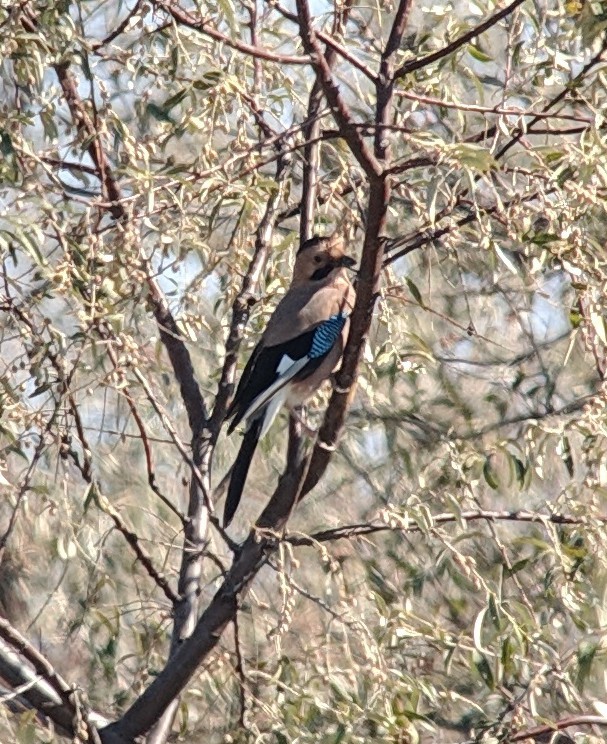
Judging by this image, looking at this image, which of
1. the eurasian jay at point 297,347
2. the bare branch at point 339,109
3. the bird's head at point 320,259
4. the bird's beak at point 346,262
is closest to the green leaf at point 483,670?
the bare branch at point 339,109

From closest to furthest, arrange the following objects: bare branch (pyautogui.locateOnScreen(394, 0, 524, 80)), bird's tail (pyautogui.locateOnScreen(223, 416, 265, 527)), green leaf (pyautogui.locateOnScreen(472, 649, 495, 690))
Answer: bare branch (pyautogui.locateOnScreen(394, 0, 524, 80)) → green leaf (pyautogui.locateOnScreen(472, 649, 495, 690)) → bird's tail (pyautogui.locateOnScreen(223, 416, 265, 527))

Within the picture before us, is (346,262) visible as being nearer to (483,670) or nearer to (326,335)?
(326,335)

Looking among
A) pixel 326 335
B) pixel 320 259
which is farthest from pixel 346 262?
pixel 326 335

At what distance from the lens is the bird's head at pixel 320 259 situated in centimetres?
374

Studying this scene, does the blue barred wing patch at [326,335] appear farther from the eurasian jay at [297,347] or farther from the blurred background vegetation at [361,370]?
the blurred background vegetation at [361,370]

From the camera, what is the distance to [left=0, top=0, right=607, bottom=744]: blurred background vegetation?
271 cm

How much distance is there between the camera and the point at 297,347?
12.7ft

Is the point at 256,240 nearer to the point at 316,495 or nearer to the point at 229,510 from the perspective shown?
the point at 229,510

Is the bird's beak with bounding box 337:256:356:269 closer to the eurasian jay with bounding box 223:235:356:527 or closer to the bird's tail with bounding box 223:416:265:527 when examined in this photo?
the eurasian jay with bounding box 223:235:356:527

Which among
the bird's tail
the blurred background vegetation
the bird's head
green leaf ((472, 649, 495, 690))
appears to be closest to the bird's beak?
the bird's head

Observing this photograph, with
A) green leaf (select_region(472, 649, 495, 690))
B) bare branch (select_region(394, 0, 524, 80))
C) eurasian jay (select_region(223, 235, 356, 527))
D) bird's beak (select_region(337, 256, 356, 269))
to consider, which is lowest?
green leaf (select_region(472, 649, 495, 690))

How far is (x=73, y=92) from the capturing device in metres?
3.43

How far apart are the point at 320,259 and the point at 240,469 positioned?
2.08ft

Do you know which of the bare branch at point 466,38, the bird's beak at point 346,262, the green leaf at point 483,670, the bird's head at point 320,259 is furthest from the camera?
the bird's beak at point 346,262
